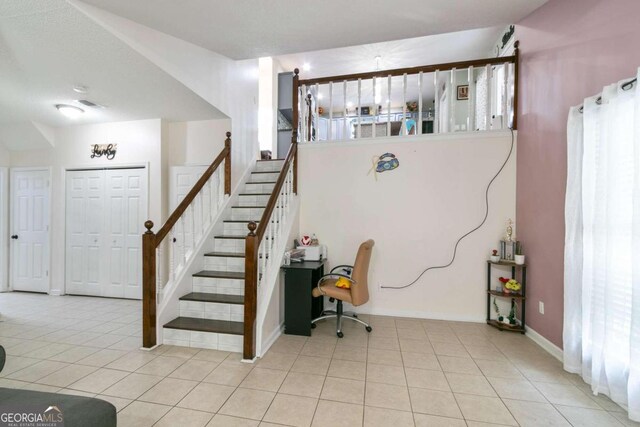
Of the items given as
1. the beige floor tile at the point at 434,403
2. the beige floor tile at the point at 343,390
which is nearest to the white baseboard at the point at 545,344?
the beige floor tile at the point at 434,403

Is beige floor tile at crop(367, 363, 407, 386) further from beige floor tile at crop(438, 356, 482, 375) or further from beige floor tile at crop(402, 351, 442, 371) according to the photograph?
beige floor tile at crop(438, 356, 482, 375)

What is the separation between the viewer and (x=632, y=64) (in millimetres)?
1960

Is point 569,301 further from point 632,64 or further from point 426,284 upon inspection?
point 632,64

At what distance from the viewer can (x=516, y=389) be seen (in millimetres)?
2213

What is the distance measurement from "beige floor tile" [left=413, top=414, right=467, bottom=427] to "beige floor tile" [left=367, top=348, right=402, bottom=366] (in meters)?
0.68

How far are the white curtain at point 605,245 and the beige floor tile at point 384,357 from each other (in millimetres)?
1418

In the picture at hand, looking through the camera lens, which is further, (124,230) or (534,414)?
(124,230)

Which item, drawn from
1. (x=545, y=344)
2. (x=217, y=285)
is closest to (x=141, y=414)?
(x=217, y=285)

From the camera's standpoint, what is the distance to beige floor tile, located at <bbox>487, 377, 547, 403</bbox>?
2.11 metres

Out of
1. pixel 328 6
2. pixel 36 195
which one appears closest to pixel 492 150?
pixel 328 6

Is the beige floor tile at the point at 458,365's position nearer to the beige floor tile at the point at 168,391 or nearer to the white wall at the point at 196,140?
the beige floor tile at the point at 168,391

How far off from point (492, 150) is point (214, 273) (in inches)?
149

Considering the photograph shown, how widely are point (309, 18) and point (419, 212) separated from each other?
2635 mm

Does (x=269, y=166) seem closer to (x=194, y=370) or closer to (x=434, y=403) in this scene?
(x=194, y=370)
